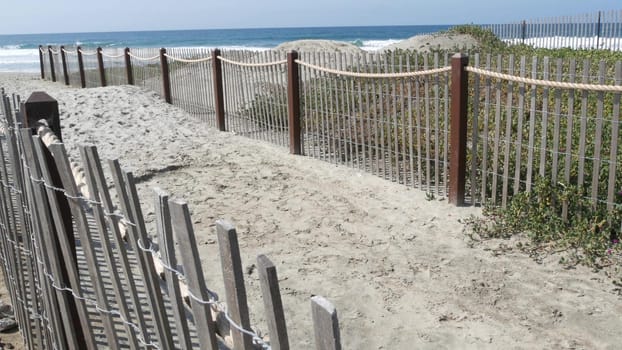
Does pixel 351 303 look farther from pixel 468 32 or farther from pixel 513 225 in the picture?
pixel 468 32

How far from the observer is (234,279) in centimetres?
160

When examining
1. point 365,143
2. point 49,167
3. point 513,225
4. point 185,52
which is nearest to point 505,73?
point 513,225

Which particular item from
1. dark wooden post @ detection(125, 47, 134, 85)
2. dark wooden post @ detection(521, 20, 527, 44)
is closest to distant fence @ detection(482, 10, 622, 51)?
dark wooden post @ detection(521, 20, 527, 44)

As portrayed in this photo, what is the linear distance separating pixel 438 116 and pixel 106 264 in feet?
14.4

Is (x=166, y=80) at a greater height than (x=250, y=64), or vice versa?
(x=250, y=64)

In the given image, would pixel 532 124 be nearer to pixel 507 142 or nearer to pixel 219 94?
pixel 507 142

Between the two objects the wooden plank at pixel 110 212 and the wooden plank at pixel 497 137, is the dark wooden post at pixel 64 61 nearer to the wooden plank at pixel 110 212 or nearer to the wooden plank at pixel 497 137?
the wooden plank at pixel 497 137

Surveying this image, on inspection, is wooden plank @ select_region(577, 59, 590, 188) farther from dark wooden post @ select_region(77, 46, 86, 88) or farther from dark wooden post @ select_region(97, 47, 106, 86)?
dark wooden post @ select_region(77, 46, 86, 88)

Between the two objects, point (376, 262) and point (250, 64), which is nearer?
point (376, 262)

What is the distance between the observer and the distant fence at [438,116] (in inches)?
218

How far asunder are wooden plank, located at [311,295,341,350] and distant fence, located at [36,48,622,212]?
450 centimetres

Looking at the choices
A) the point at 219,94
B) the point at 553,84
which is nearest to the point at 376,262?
the point at 553,84

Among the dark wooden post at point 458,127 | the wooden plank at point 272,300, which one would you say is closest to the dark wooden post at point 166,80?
the dark wooden post at point 458,127

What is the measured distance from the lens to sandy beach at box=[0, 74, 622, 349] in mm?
4145
